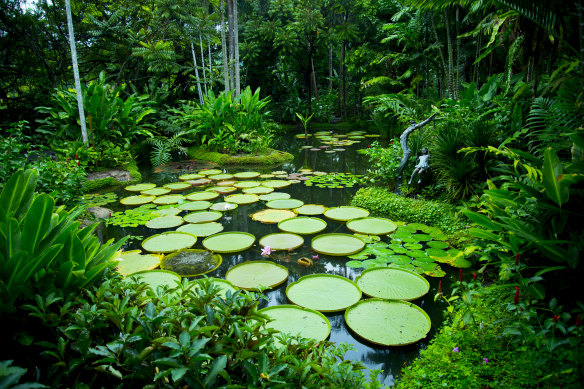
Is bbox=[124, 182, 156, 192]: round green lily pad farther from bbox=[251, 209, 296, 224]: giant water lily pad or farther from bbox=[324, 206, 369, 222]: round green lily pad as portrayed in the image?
bbox=[324, 206, 369, 222]: round green lily pad

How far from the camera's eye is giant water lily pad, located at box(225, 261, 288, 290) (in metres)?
2.98

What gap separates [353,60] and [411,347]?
12.3 meters

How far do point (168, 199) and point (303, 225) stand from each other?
244cm

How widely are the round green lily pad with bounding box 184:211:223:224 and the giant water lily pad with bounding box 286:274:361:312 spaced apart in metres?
2.01

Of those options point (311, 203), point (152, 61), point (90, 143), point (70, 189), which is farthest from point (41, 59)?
point (311, 203)

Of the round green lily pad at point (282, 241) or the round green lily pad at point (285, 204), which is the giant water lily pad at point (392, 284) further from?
the round green lily pad at point (285, 204)

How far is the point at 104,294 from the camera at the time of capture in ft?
4.88

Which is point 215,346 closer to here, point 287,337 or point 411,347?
point 287,337

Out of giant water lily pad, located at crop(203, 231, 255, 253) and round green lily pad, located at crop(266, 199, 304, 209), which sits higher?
round green lily pad, located at crop(266, 199, 304, 209)

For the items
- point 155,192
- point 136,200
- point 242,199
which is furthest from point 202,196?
point 136,200

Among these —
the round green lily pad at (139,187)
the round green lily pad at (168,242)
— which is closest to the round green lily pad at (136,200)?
the round green lily pad at (139,187)

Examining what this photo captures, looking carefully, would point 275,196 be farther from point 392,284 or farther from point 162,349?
point 162,349

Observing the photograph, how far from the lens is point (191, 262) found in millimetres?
3418

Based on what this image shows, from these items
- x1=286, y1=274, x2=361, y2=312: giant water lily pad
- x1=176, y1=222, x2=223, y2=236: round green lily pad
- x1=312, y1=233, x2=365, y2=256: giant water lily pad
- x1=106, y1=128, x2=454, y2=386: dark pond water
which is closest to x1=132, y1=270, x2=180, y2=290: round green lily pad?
x1=106, y1=128, x2=454, y2=386: dark pond water
